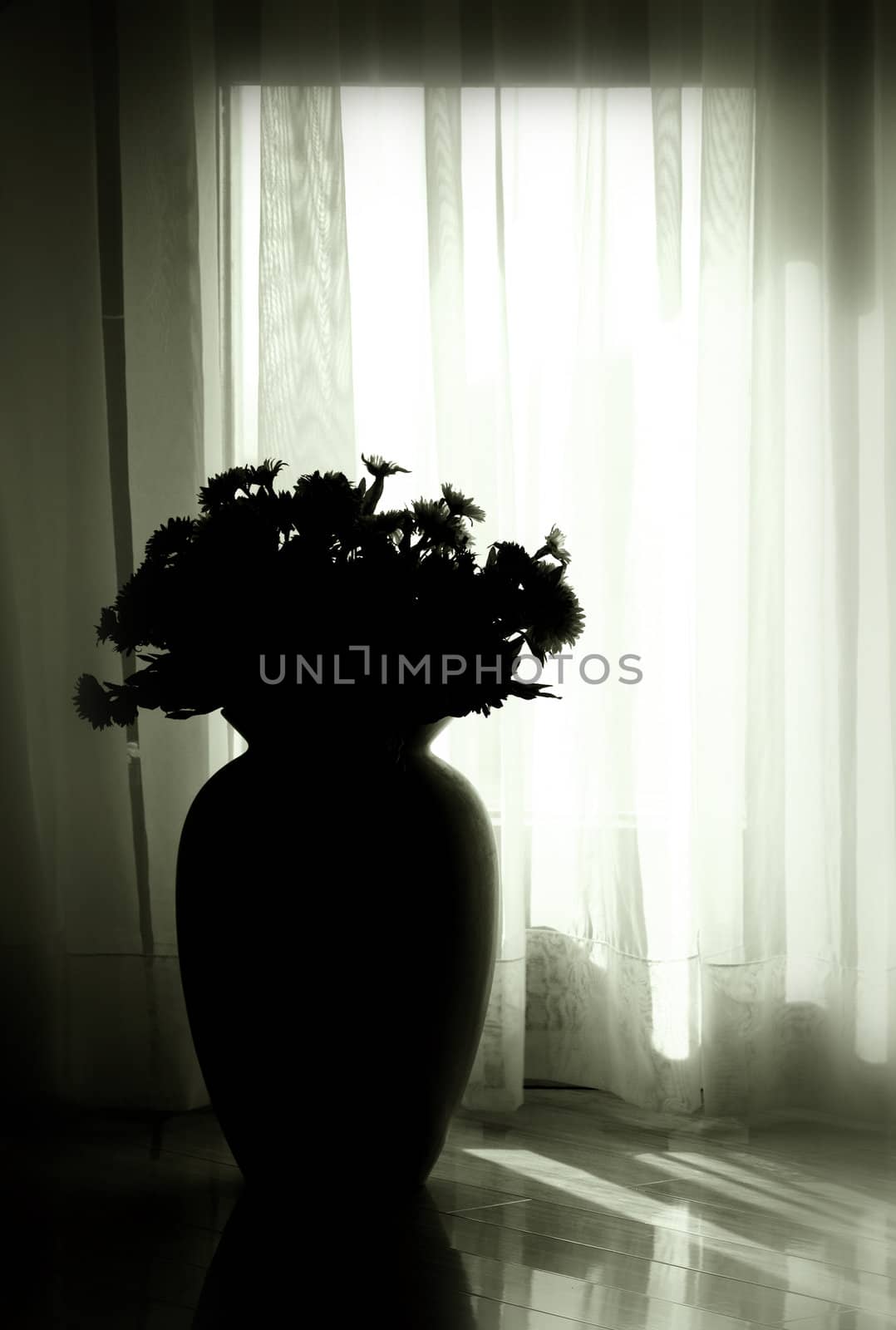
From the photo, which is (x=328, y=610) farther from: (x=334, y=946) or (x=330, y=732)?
(x=334, y=946)

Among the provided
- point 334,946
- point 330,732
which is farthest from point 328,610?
point 334,946

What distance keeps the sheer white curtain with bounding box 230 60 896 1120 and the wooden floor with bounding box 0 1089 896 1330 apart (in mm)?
198

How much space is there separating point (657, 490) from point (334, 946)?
92 cm

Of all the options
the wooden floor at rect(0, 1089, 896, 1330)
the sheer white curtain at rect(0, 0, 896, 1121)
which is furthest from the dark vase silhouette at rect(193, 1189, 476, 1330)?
the sheer white curtain at rect(0, 0, 896, 1121)

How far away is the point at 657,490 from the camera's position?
2020mm

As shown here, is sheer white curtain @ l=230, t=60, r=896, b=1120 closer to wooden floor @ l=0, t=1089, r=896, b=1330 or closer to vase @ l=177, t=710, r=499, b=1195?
wooden floor @ l=0, t=1089, r=896, b=1330

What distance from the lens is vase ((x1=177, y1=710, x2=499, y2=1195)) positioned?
59.4 inches

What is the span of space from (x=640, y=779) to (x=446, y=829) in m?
0.55

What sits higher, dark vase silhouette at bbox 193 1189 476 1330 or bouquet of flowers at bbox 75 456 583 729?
bouquet of flowers at bbox 75 456 583 729

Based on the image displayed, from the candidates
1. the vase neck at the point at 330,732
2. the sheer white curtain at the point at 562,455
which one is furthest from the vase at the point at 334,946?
the sheer white curtain at the point at 562,455

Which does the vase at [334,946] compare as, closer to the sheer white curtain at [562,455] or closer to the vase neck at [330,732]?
the vase neck at [330,732]

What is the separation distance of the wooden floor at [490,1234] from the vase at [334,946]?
0.06 metres

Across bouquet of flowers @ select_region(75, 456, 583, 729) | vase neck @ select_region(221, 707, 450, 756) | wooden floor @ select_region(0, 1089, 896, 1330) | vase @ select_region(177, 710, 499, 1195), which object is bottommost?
wooden floor @ select_region(0, 1089, 896, 1330)

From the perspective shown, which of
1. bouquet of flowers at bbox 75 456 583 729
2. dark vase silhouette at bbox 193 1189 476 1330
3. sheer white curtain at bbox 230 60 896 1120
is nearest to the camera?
dark vase silhouette at bbox 193 1189 476 1330
